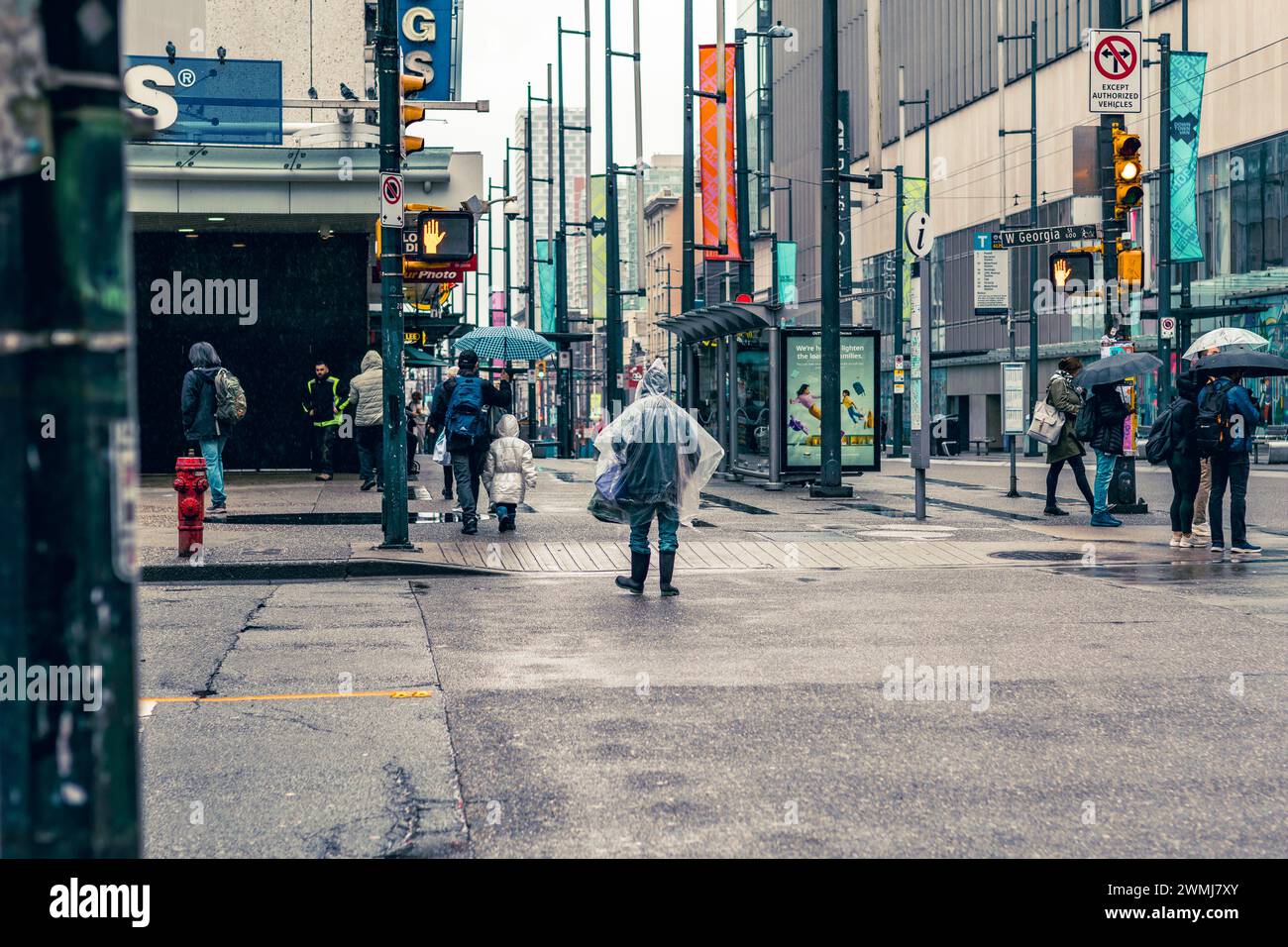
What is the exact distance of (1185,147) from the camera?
4169cm

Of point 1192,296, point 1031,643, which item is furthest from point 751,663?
point 1192,296

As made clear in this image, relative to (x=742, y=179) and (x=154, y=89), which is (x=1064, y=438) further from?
(x=742, y=179)

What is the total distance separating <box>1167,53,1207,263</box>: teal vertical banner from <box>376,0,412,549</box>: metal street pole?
96.0ft

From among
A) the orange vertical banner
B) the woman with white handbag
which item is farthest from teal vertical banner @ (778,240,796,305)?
the woman with white handbag

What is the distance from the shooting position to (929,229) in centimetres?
1777

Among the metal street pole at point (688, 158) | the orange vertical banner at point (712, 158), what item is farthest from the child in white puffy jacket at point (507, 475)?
the metal street pole at point (688, 158)

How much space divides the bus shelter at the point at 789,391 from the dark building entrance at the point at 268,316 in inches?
260

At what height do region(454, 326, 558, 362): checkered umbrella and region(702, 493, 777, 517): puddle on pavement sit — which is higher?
region(454, 326, 558, 362): checkered umbrella

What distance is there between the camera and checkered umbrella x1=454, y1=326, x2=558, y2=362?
28.7m

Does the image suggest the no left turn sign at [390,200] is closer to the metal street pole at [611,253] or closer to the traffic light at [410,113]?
the traffic light at [410,113]

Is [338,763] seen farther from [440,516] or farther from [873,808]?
[440,516]

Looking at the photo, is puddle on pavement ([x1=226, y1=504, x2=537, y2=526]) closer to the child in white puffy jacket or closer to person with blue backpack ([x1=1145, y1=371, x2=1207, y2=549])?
the child in white puffy jacket

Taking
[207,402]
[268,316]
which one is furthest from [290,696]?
[268,316]
